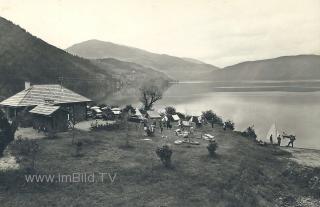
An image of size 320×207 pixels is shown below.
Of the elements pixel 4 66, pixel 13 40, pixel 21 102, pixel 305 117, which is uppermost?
pixel 13 40

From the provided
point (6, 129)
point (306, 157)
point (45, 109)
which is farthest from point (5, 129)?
point (306, 157)

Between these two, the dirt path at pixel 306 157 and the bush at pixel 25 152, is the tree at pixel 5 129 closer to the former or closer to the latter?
the bush at pixel 25 152

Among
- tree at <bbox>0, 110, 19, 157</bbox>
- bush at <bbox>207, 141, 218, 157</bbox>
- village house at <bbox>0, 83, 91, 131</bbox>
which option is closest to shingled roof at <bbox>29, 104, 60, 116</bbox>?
village house at <bbox>0, 83, 91, 131</bbox>

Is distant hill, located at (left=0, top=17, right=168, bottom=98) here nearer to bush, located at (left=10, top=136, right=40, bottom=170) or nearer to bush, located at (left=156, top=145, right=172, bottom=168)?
bush, located at (left=10, top=136, right=40, bottom=170)

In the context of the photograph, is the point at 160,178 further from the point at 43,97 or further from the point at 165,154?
the point at 43,97

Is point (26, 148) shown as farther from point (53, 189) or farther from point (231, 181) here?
point (231, 181)

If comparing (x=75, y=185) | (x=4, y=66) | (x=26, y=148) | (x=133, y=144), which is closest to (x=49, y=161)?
(x=26, y=148)
